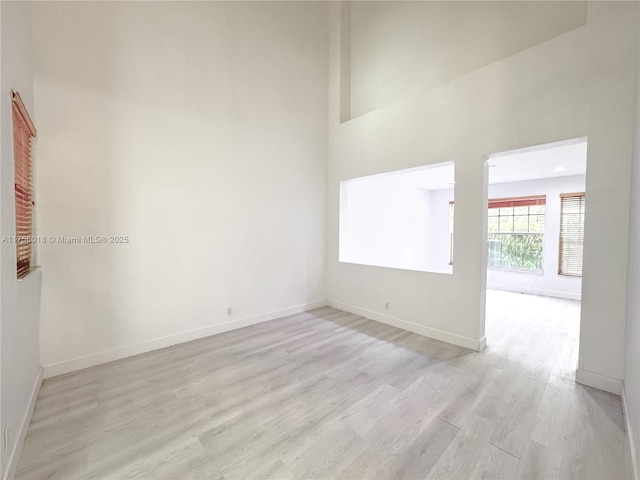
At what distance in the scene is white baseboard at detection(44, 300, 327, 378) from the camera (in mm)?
2750

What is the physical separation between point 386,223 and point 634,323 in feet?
18.1

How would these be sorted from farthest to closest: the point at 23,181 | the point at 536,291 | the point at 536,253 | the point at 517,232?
the point at 517,232
the point at 536,253
the point at 536,291
the point at 23,181

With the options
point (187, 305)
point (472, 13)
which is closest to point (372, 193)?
point (472, 13)

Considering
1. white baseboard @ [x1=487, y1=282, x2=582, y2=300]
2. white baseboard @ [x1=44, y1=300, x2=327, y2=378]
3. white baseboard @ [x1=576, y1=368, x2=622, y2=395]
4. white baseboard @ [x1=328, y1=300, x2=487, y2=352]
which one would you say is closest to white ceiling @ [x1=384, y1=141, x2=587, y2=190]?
white baseboard @ [x1=328, y1=300, x2=487, y2=352]

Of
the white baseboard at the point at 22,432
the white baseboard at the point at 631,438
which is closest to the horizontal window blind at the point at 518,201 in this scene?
the white baseboard at the point at 631,438

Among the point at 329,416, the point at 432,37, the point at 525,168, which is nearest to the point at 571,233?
the point at 525,168

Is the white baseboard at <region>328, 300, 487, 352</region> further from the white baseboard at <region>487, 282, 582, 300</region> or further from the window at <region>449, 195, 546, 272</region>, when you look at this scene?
the window at <region>449, 195, 546, 272</region>

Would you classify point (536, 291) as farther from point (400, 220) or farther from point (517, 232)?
point (400, 220)

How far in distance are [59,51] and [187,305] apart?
292 centimetres

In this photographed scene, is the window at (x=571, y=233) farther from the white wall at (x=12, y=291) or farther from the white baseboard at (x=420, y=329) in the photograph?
the white wall at (x=12, y=291)

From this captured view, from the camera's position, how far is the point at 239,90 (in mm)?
3893

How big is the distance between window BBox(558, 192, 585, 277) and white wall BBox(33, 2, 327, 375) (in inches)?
230

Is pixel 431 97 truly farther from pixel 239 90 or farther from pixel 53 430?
pixel 53 430

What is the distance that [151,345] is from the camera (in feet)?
10.7
